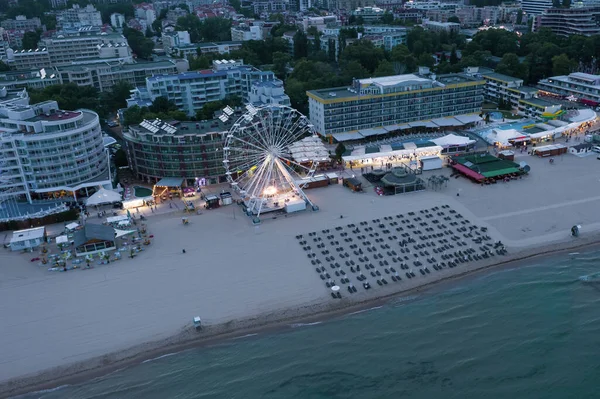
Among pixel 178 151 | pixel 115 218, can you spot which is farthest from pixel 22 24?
pixel 115 218

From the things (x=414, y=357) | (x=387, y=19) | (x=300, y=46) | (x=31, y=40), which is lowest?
(x=414, y=357)

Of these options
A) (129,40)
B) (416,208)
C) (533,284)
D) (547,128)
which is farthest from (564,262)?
(129,40)

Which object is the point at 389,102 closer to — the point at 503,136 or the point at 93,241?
the point at 503,136

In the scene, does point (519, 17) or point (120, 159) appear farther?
point (519, 17)

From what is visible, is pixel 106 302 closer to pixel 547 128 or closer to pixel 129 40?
pixel 547 128

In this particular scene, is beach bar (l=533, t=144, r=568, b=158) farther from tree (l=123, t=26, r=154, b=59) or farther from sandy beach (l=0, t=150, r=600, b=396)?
tree (l=123, t=26, r=154, b=59)
